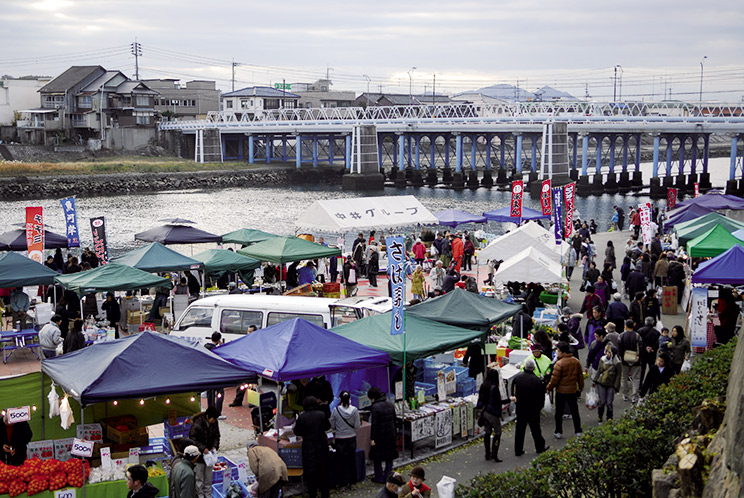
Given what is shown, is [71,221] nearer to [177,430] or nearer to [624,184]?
[177,430]

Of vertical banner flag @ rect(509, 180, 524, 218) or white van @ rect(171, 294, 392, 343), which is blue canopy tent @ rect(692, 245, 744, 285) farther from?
vertical banner flag @ rect(509, 180, 524, 218)

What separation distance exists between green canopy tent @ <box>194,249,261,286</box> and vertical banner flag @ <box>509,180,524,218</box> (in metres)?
10.3

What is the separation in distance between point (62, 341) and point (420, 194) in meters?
66.0

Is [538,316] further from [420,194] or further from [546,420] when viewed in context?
[420,194]

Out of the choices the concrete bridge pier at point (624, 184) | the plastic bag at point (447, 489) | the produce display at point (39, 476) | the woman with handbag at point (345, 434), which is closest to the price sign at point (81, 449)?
the produce display at point (39, 476)

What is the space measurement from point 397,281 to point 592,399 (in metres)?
3.68

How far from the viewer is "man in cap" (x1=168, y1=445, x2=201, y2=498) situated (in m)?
8.14

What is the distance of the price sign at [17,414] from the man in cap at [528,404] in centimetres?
607

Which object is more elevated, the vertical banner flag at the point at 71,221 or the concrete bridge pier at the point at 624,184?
the vertical banner flag at the point at 71,221

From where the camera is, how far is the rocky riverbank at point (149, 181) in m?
68.7

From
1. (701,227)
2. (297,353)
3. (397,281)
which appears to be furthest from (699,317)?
(297,353)

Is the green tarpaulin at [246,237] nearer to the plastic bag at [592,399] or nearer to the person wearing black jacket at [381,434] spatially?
the plastic bag at [592,399]

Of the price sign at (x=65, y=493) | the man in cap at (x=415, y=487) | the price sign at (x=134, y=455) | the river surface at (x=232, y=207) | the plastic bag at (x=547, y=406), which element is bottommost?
the river surface at (x=232, y=207)

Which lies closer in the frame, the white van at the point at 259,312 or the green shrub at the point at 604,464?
the green shrub at the point at 604,464
